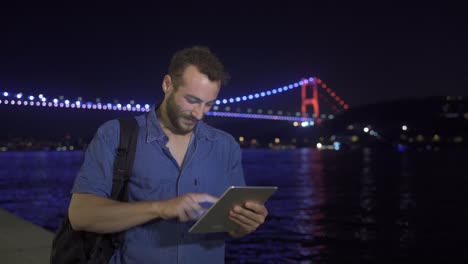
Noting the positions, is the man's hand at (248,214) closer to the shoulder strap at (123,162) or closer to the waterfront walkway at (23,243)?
the shoulder strap at (123,162)

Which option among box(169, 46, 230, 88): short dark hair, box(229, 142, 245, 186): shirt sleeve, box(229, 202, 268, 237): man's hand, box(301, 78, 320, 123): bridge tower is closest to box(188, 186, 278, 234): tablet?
box(229, 202, 268, 237): man's hand

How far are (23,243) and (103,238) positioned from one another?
3178 mm

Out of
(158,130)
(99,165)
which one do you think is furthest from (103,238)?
(158,130)

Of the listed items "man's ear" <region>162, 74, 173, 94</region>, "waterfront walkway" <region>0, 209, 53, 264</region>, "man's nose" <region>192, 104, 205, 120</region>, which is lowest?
"waterfront walkway" <region>0, 209, 53, 264</region>

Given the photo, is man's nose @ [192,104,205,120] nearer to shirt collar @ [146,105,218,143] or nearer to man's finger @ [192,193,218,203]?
shirt collar @ [146,105,218,143]

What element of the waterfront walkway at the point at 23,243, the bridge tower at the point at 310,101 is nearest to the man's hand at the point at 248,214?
the waterfront walkway at the point at 23,243

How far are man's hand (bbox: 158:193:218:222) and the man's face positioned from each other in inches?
9.7

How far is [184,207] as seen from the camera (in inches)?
63.6

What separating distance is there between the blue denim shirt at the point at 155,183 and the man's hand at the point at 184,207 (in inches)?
4.4

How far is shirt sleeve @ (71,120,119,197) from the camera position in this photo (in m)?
1.73

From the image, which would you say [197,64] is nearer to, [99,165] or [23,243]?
[99,165]

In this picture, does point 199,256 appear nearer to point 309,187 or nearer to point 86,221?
point 86,221

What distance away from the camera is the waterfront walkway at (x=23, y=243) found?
4.18 metres

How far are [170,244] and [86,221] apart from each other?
238 mm
